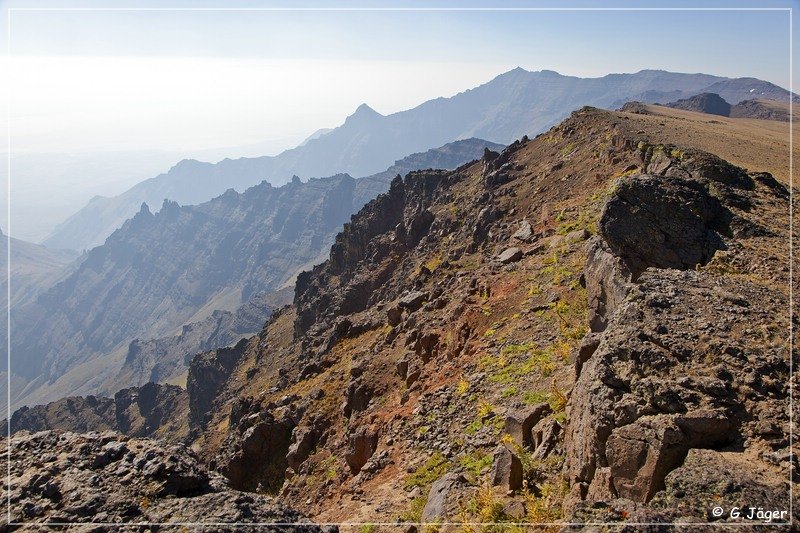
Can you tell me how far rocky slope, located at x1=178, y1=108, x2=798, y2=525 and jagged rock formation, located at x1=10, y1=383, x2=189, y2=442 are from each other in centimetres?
6994

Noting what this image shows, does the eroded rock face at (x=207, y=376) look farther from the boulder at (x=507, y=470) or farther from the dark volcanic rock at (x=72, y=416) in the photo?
the boulder at (x=507, y=470)

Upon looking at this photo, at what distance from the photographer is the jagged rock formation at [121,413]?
9181 cm

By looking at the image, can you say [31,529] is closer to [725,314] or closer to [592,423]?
[592,423]

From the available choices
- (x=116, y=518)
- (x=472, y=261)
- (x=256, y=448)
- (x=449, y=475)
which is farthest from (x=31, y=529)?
(x=472, y=261)

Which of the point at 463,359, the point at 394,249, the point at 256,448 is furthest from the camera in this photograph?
the point at 394,249

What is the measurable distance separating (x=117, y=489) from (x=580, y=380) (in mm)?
8672

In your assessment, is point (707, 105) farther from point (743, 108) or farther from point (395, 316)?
point (395, 316)

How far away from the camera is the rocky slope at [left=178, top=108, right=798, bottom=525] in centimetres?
743

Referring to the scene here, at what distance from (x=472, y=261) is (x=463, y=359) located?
17.3 metres

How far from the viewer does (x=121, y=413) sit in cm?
9638

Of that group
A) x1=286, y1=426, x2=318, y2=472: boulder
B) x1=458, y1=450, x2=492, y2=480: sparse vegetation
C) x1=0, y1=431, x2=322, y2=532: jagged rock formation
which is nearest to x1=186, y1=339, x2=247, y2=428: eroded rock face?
x1=286, y1=426, x2=318, y2=472: boulder

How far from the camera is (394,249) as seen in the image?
57656mm

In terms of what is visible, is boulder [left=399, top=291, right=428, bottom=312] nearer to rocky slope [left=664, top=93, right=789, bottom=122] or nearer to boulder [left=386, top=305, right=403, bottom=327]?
boulder [left=386, top=305, right=403, bottom=327]
